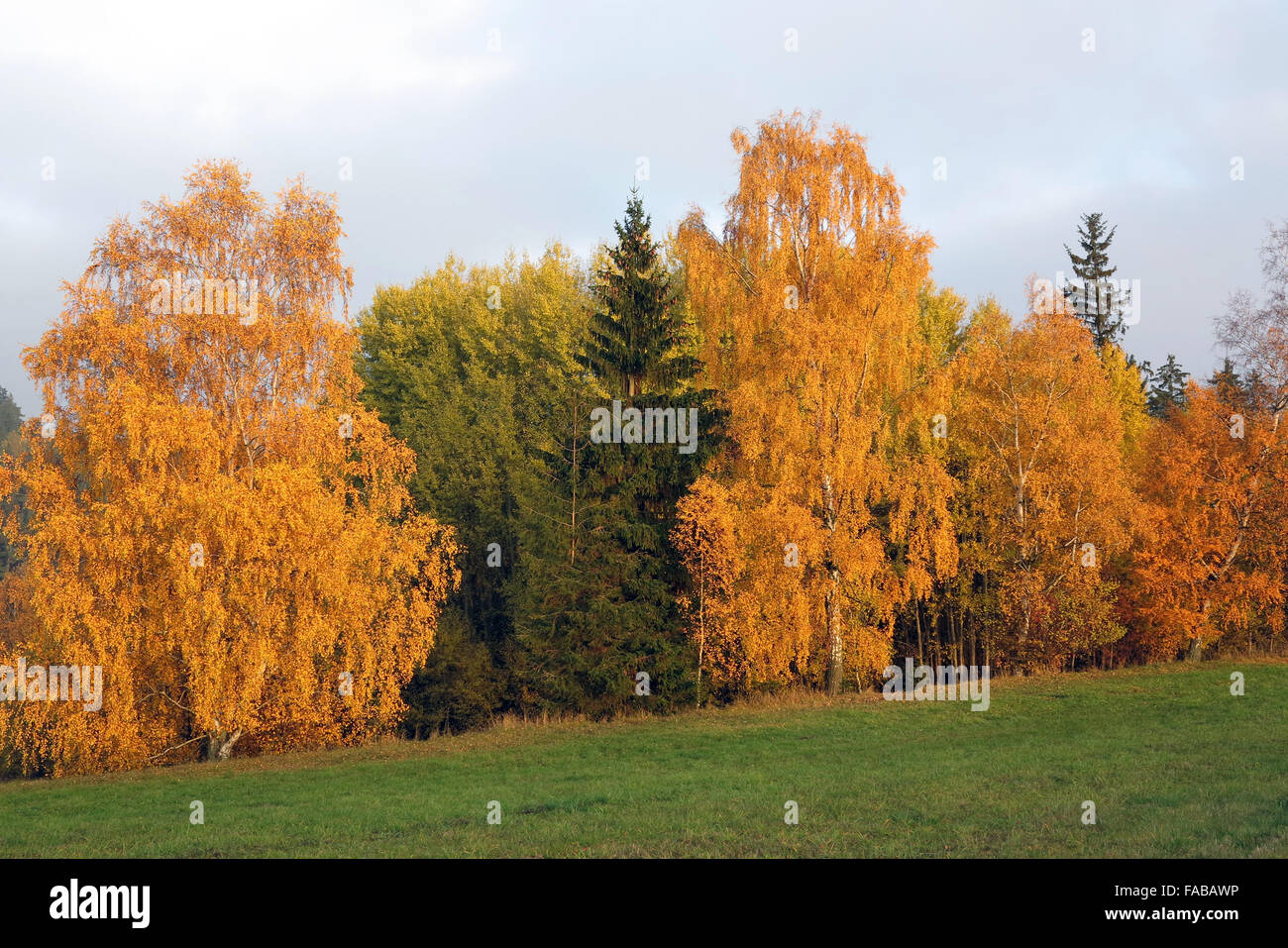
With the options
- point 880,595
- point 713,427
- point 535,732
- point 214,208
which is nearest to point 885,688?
point 880,595

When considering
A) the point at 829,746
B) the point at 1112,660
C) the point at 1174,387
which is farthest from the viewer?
the point at 1174,387

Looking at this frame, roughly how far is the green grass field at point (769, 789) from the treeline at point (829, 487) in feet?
11.5

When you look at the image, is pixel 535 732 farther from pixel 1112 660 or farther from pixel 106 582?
pixel 1112 660

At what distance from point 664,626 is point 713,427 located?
6687mm

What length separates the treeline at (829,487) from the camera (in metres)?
30.0

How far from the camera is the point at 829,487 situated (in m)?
30.6

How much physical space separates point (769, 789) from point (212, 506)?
1543cm

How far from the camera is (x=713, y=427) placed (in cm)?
3195

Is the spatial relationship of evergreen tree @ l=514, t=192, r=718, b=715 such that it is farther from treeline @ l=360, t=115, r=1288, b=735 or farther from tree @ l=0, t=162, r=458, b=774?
tree @ l=0, t=162, r=458, b=774

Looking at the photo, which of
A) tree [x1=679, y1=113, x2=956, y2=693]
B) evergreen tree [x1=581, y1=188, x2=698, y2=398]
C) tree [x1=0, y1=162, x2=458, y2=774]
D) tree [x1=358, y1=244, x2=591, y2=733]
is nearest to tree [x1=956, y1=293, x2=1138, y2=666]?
tree [x1=679, y1=113, x2=956, y2=693]

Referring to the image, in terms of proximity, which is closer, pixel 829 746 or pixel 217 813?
pixel 217 813

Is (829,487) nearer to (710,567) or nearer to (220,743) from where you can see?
(710,567)

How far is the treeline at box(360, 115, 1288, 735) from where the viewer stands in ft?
98.4

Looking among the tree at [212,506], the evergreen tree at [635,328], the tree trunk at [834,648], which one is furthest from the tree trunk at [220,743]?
the tree trunk at [834,648]
